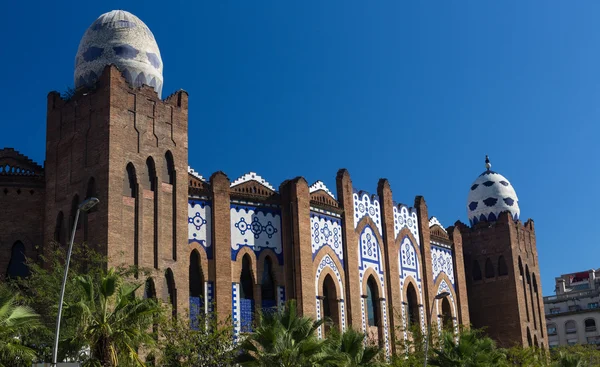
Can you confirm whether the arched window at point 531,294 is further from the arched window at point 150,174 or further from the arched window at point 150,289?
the arched window at point 150,289

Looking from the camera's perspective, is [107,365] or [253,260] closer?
[107,365]

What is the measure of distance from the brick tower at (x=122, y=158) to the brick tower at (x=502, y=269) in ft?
72.5

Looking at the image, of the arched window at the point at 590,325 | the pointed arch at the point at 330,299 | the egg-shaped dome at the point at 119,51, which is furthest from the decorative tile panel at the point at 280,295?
the arched window at the point at 590,325

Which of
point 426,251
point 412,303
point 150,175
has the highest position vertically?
point 150,175

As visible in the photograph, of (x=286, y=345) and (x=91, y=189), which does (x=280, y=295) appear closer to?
(x=91, y=189)

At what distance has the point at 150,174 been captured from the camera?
30.9 m

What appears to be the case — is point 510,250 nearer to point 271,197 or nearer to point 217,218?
point 271,197

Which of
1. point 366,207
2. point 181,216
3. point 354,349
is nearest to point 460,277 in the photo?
point 366,207

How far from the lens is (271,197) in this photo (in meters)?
35.4

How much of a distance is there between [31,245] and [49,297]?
25.0ft

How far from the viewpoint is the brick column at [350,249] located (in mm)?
37188

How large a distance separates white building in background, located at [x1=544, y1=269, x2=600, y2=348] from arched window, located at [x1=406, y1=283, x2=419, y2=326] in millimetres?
36471

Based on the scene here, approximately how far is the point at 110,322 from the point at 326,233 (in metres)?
17.0

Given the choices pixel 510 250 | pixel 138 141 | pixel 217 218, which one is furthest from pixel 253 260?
pixel 510 250
